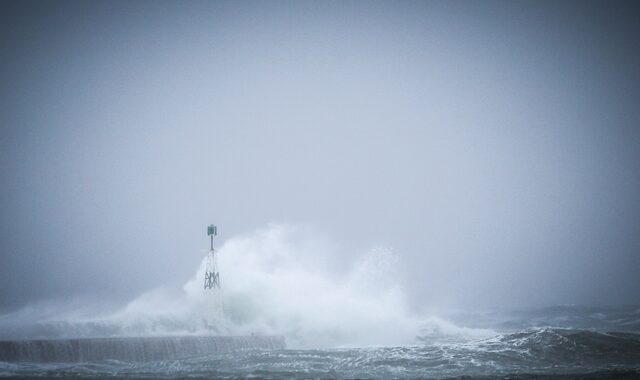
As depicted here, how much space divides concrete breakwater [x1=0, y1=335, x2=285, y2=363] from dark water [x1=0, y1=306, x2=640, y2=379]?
730 millimetres

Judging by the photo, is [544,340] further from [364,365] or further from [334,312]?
[334,312]

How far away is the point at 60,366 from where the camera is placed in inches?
571

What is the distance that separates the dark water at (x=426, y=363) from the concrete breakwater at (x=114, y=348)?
28.7 inches

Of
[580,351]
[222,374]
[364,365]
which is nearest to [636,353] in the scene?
[580,351]

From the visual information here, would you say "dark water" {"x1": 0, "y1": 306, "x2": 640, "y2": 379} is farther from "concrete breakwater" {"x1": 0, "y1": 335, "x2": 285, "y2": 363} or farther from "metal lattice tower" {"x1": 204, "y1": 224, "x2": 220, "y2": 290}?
"metal lattice tower" {"x1": 204, "y1": 224, "x2": 220, "y2": 290}

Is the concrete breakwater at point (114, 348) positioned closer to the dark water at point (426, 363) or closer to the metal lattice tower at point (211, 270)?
the dark water at point (426, 363)

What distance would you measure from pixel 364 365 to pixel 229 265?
66.6 feet

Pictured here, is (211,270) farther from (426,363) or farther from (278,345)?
(426,363)

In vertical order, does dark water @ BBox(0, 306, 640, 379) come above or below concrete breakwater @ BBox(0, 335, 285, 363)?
below

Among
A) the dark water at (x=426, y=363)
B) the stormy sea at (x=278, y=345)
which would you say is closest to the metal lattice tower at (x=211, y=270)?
the stormy sea at (x=278, y=345)

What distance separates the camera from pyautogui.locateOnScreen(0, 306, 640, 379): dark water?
12.3m

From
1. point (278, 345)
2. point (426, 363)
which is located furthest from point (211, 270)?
point (426, 363)

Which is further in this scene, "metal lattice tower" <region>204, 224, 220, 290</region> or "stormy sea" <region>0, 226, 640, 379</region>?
"metal lattice tower" <region>204, 224, 220, 290</region>

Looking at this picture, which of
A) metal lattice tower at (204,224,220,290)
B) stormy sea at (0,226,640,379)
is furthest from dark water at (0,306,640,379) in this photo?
metal lattice tower at (204,224,220,290)
